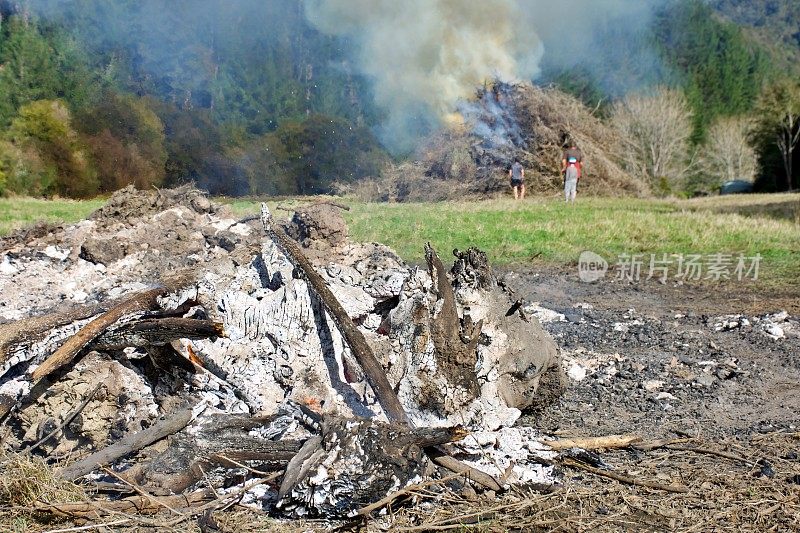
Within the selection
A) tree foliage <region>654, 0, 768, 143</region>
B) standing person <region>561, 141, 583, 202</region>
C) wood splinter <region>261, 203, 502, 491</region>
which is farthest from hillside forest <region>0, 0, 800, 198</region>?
tree foliage <region>654, 0, 768, 143</region>

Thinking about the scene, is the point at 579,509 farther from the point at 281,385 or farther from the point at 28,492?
the point at 28,492

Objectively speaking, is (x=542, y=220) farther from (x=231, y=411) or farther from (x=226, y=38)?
(x=231, y=411)

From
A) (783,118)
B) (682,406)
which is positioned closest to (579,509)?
(682,406)

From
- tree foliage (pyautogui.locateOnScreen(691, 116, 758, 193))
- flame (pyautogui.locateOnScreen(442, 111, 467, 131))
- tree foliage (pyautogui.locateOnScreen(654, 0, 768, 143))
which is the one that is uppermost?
tree foliage (pyautogui.locateOnScreen(654, 0, 768, 143))

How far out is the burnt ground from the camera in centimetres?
430

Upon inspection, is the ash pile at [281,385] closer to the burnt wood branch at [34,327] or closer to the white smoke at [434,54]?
the burnt wood branch at [34,327]

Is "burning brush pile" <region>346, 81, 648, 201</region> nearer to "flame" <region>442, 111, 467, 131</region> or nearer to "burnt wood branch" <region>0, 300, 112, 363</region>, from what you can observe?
"flame" <region>442, 111, 467, 131</region>

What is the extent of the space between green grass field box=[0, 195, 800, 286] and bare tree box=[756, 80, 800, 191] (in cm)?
2556

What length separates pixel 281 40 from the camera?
14.6 metres

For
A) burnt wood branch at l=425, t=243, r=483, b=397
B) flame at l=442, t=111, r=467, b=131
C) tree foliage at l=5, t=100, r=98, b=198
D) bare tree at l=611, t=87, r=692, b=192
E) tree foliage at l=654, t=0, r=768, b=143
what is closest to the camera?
burnt wood branch at l=425, t=243, r=483, b=397

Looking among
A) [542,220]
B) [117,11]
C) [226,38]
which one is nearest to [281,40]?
[226,38]

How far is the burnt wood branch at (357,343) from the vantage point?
3.80 metres

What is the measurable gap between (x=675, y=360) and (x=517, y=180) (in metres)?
14.7

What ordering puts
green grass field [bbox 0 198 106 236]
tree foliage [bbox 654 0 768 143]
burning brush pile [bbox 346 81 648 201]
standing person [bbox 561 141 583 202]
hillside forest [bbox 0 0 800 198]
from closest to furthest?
green grass field [bbox 0 198 106 236], hillside forest [bbox 0 0 800 198], standing person [bbox 561 141 583 202], burning brush pile [bbox 346 81 648 201], tree foliage [bbox 654 0 768 143]
